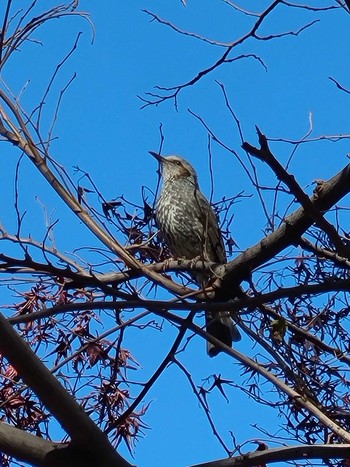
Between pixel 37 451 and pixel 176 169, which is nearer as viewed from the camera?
pixel 37 451

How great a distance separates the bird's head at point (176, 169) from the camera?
7.73m

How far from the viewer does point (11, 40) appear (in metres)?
3.60

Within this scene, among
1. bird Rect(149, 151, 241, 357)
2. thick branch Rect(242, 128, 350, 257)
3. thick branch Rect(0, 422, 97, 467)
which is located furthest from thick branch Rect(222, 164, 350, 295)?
bird Rect(149, 151, 241, 357)

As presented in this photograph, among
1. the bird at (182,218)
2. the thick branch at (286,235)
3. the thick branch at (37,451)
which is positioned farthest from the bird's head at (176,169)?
the thick branch at (37,451)

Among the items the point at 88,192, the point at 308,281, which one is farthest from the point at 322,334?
the point at 88,192

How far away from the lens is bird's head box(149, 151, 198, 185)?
7.73 meters

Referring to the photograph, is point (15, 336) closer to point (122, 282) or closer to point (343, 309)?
point (122, 282)

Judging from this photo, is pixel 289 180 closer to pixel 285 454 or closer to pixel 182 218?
pixel 285 454

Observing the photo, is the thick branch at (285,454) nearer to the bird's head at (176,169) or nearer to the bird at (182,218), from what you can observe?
the bird at (182,218)

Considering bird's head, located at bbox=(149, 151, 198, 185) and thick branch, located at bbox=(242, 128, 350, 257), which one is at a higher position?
bird's head, located at bbox=(149, 151, 198, 185)

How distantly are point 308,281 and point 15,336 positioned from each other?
5.04 ft

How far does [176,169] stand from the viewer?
783 cm

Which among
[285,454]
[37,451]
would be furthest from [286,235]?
[37,451]

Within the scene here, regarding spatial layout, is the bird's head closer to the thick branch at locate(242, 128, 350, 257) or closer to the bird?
the bird
